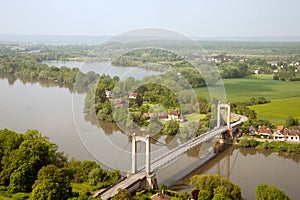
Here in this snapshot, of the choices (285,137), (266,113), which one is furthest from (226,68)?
(285,137)

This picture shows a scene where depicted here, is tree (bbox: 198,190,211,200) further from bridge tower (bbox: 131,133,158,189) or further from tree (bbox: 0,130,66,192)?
tree (bbox: 0,130,66,192)

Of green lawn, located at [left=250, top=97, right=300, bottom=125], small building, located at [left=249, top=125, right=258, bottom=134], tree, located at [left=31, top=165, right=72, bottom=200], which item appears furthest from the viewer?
green lawn, located at [left=250, top=97, right=300, bottom=125]

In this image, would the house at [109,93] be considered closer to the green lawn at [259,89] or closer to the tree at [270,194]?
the tree at [270,194]

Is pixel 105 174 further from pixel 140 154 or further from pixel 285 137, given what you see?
pixel 285 137

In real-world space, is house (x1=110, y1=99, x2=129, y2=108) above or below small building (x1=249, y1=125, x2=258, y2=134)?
above

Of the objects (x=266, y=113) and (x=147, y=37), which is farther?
(x=266, y=113)

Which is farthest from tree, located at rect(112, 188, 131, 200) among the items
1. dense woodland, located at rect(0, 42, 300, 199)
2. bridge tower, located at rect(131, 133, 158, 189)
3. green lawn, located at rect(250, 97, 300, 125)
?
green lawn, located at rect(250, 97, 300, 125)
